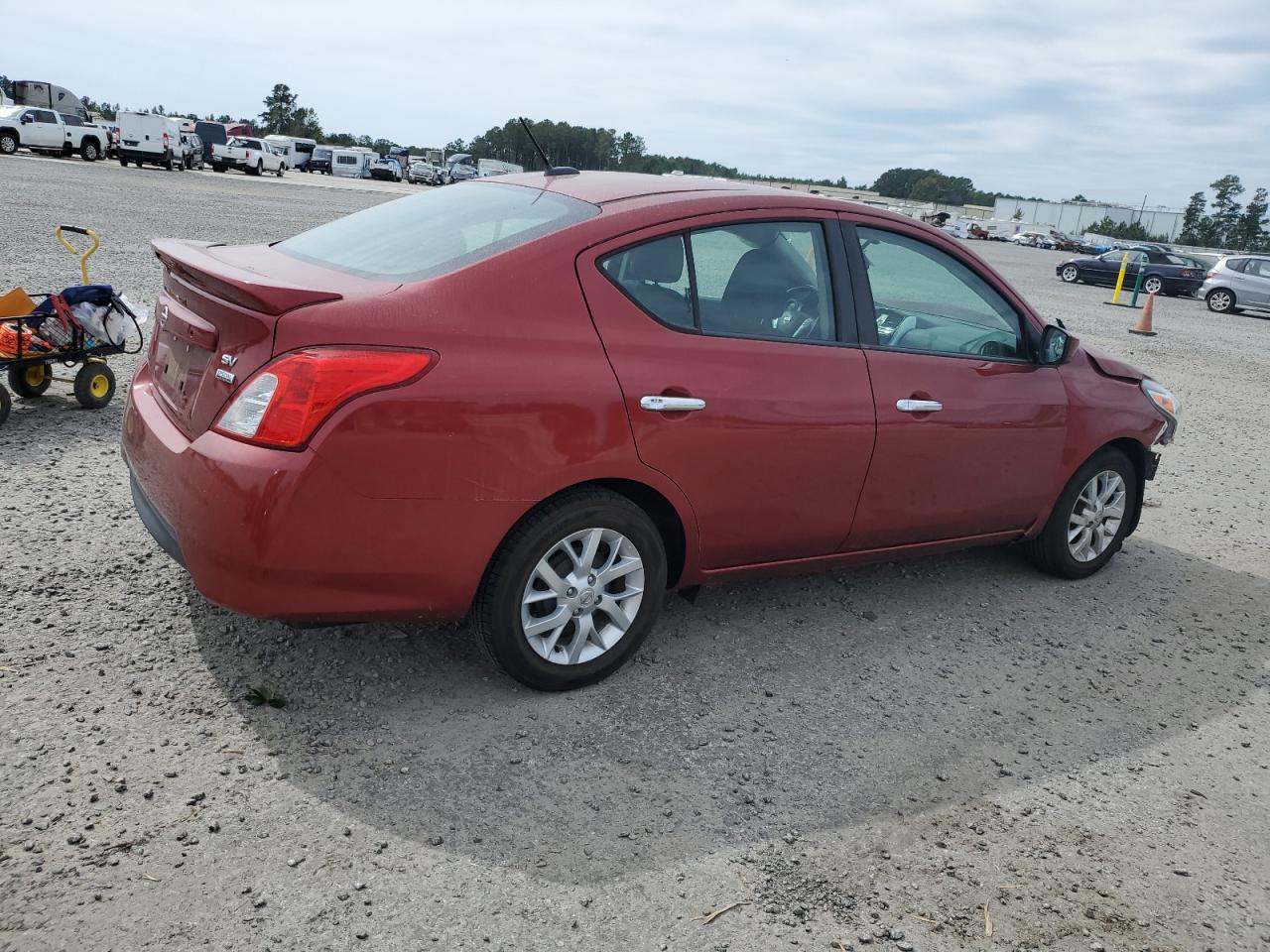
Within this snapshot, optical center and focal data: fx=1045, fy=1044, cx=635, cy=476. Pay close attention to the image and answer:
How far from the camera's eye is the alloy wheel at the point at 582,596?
3.40m

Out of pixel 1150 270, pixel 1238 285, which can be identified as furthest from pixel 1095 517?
pixel 1150 270

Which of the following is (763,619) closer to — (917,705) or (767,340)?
(917,705)

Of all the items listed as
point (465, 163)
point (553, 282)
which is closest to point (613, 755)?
point (553, 282)

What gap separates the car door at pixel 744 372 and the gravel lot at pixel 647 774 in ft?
2.03

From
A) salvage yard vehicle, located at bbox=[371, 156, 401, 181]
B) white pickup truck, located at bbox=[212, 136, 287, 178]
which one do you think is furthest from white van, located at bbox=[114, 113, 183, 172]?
salvage yard vehicle, located at bbox=[371, 156, 401, 181]

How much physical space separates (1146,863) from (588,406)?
212cm

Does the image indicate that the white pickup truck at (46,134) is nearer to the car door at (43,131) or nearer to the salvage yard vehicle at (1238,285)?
the car door at (43,131)

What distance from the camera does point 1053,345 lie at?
Result: 4672mm

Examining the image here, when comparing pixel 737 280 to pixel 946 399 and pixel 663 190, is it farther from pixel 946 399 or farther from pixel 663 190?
pixel 946 399

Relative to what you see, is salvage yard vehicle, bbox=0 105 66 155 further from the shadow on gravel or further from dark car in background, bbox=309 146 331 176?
the shadow on gravel

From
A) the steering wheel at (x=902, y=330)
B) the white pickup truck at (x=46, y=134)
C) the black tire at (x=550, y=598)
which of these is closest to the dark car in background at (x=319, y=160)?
the white pickup truck at (x=46, y=134)

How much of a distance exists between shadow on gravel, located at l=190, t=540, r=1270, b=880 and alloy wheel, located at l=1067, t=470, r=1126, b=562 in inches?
14.1

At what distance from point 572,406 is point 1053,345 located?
2.53 metres

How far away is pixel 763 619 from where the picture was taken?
4.41 m
